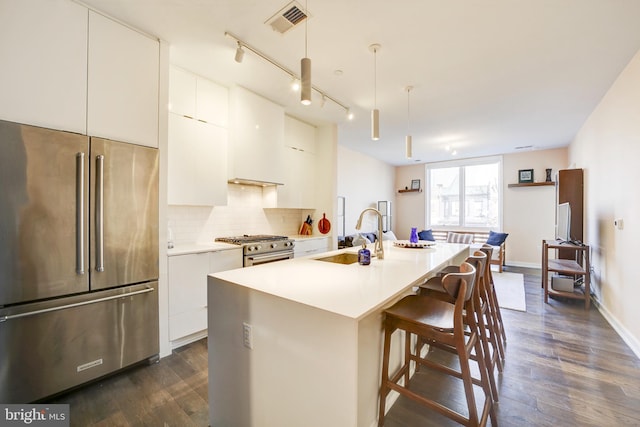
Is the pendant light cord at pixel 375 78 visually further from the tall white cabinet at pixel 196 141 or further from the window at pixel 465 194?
the window at pixel 465 194

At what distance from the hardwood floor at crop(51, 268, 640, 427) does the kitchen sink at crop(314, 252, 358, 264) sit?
104 centimetres

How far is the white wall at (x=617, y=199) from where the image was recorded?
2537 millimetres

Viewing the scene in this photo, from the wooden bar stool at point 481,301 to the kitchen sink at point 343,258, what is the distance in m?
0.66

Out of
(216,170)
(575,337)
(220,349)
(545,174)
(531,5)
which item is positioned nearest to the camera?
(220,349)

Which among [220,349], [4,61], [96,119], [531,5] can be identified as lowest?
[220,349]

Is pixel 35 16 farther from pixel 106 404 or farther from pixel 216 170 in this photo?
pixel 106 404

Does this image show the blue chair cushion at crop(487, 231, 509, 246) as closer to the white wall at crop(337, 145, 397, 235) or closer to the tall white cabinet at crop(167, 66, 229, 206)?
the white wall at crop(337, 145, 397, 235)

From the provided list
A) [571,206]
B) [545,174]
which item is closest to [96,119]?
[571,206]

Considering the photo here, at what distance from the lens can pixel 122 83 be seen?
215 centimetres

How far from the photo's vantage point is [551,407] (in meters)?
1.76

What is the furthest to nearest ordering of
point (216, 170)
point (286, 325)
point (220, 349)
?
1. point (216, 170)
2. point (220, 349)
3. point (286, 325)

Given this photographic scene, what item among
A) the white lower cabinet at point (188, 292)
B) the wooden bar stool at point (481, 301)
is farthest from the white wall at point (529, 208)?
the white lower cabinet at point (188, 292)

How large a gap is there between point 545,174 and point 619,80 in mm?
4001

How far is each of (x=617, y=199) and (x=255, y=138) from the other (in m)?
4.24
